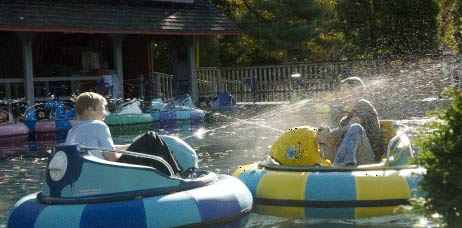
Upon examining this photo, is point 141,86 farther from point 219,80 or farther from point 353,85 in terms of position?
point 353,85

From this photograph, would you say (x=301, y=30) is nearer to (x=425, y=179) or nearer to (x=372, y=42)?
(x=372, y=42)

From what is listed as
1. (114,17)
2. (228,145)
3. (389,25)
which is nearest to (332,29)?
(389,25)

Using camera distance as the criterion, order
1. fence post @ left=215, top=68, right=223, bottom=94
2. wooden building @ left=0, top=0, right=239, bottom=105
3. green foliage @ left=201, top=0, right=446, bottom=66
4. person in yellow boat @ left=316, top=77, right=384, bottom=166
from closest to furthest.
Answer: person in yellow boat @ left=316, top=77, right=384, bottom=166 < wooden building @ left=0, top=0, right=239, bottom=105 < green foliage @ left=201, top=0, right=446, bottom=66 < fence post @ left=215, top=68, right=223, bottom=94

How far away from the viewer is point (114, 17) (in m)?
26.1

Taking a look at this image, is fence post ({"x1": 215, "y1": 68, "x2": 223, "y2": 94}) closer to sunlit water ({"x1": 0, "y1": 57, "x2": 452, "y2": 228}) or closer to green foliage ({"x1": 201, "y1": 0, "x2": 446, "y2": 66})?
green foliage ({"x1": 201, "y1": 0, "x2": 446, "y2": 66})

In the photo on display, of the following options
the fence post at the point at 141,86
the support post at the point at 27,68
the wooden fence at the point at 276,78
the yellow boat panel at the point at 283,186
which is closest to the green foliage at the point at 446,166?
the yellow boat panel at the point at 283,186

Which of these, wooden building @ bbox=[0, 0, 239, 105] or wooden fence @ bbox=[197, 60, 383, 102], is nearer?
wooden building @ bbox=[0, 0, 239, 105]

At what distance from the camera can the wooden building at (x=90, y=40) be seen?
23.7 m

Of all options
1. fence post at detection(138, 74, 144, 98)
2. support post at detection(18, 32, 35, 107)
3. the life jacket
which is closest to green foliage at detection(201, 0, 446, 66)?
fence post at detection(138, 74, 144, 98)

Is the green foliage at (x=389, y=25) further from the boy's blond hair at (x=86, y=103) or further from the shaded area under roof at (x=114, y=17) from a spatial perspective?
the boy's blond hair at (x=86, y=103)

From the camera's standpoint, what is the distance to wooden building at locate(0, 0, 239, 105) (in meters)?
23.7

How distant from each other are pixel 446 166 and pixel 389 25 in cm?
2572

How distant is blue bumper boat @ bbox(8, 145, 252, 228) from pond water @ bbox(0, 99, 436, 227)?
2.77 ft

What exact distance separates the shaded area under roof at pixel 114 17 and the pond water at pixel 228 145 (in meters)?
3.22
